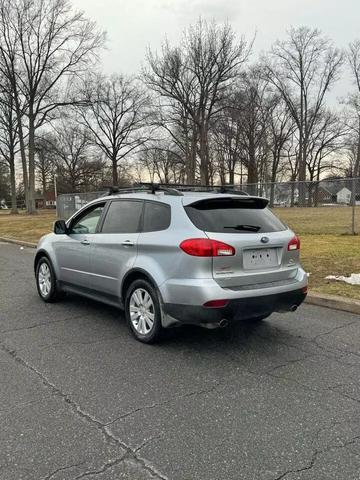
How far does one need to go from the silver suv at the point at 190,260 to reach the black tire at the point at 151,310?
0.01 metres

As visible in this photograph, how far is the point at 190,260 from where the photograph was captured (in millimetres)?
4352

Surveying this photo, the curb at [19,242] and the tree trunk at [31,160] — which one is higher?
the tree trunk at [31,160]

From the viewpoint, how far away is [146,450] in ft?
9.37

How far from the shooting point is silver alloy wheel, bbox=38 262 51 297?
680cm

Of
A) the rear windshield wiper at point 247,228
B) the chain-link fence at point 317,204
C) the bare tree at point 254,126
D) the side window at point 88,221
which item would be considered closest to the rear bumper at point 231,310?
the rear windshield wiper at point 247,228

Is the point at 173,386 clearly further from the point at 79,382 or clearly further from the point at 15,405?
the point at 15,405

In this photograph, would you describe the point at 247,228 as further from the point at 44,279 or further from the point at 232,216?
the point at 44,279

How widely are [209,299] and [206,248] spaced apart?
49 centimetres

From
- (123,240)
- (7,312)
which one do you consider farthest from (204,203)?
(7,312)

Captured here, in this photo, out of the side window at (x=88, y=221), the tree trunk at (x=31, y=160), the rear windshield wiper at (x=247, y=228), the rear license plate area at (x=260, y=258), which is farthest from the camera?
the tree trunk at (x=31, y=160)

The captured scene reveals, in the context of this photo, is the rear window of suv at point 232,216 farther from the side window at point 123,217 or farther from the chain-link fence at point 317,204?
the chain-link fence at point 317,204

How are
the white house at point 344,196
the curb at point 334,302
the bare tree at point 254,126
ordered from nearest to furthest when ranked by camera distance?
1. the curb at point 334,302
2. the white house at point 344,196
3. the bare tree at point 254,126

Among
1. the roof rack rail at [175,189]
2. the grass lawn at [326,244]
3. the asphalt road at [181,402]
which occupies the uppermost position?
the roof rack rail at [175,189]

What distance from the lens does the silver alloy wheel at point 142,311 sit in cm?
481
